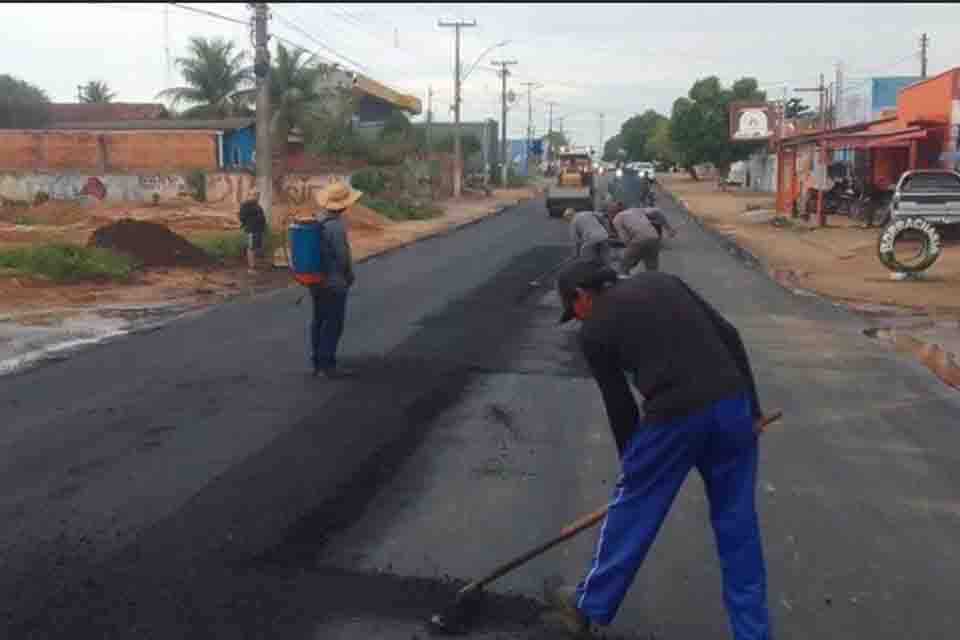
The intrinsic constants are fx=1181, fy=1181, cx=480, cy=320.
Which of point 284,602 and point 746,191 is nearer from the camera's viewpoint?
point 284,602

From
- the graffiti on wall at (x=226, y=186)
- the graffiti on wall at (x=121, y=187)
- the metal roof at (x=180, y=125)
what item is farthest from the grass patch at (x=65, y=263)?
the metal roof at (x=180, y=125)

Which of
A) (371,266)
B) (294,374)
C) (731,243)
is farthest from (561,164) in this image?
(294,374)

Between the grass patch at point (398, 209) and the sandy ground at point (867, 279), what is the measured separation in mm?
12214

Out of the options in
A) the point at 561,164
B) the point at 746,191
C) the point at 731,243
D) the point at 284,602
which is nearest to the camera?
the point at 284,602

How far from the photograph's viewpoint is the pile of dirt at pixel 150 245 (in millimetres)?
22656

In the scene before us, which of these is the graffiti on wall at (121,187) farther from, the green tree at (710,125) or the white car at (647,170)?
the green tree at (710,125)

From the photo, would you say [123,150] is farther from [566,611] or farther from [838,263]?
[566,611]

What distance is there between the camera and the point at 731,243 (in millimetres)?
29594

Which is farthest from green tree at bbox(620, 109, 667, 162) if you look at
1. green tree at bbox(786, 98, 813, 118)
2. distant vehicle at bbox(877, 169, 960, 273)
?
distant vehicle at bbox(877, 169, 960, 273)

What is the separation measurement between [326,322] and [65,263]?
11051 mm

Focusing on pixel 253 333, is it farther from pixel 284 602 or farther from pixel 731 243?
pixel 731 243

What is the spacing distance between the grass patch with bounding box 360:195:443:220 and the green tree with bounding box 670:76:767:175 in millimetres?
30823

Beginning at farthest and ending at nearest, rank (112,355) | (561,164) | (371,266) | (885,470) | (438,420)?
(561,164)
(371,266)
(112,355)
(438,420)
(885,470)

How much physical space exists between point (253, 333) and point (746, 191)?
2354 inches
